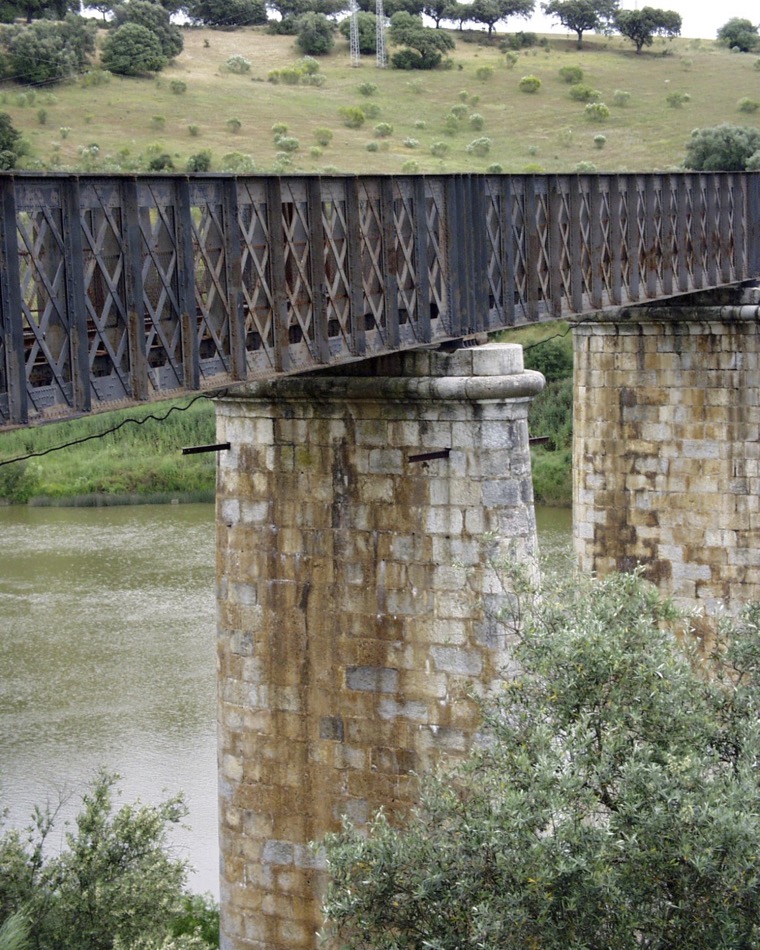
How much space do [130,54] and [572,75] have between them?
18.0 metres

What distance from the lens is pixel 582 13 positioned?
76750mm

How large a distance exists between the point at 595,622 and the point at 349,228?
313 cm

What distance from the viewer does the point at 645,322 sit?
18656 millimetres

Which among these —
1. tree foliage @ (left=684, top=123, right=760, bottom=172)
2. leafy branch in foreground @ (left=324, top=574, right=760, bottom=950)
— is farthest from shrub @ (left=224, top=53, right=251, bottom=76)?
leafy branch in foreground @ (left=324, top=574, right=760, bottom=950)

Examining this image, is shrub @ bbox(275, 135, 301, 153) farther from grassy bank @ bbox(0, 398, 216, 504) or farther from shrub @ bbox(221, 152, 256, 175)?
grassy bank @ bbox(0, 398, 216, 504)

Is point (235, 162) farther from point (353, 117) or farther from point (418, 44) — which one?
point (418, 44)

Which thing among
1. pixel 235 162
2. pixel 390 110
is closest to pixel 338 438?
pixel 235 162

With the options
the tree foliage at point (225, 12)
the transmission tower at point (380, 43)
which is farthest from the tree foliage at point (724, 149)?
the tree foliage at point (225, 12)

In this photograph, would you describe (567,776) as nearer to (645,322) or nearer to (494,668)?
(494,668)

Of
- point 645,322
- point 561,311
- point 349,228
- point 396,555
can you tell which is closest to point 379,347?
point 349,228

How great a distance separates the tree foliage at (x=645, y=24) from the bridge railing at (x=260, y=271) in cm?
6141

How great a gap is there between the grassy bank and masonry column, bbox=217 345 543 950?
22600mm

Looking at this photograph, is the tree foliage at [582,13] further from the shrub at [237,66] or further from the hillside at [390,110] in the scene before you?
the shrub at [237,66]

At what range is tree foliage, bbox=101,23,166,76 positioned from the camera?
58.0 m
